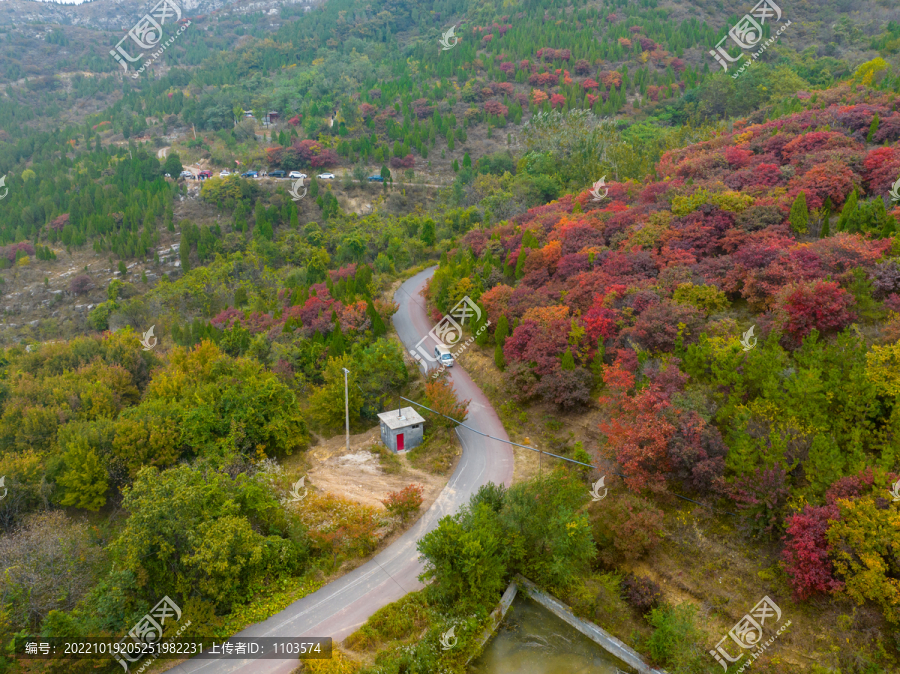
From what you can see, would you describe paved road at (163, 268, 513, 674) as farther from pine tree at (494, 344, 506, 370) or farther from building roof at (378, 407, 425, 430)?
pine tree at (494, 344, 506, 370)

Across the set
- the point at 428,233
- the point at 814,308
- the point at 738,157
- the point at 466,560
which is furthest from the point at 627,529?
the point at 428,233

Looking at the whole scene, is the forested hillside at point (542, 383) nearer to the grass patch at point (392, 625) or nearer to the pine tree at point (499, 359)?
the grass patch at point (392, 625)

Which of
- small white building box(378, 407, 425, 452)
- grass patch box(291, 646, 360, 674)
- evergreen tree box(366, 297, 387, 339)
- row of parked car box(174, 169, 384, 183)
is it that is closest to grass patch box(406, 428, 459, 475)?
small white building box(378, 407, 425, 452)

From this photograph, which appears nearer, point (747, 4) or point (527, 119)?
point (527, 119)

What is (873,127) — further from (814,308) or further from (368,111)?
(368,111)

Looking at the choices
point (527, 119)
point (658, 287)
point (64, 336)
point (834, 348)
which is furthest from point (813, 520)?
point (527, 119)

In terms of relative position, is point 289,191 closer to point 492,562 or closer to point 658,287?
point 658,287

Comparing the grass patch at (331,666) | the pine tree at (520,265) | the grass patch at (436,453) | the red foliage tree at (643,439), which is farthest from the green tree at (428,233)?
the grass patch at (331,666)
